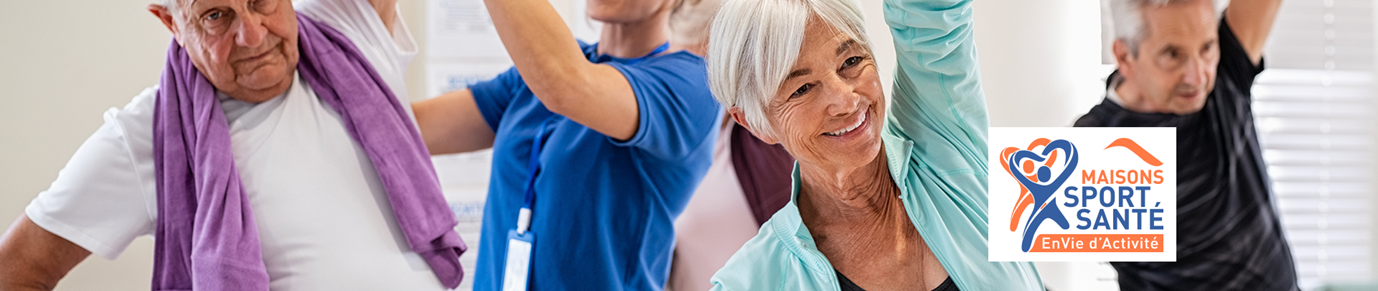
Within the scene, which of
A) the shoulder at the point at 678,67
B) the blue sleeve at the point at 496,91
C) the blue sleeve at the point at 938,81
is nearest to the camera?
the blue sleeve at the point at 938,81

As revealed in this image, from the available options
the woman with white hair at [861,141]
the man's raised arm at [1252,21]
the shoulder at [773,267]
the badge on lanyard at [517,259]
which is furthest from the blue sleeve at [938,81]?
the badge on lanyard at [517,259]

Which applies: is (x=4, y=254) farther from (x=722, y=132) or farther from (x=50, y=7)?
(x=722, y=132)

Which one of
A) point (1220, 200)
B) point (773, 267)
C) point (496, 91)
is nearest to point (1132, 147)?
point (1220, 200)

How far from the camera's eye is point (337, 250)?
1769 mm

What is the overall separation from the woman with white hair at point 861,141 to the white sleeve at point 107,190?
1.16m

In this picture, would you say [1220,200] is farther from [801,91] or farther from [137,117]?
[137,117]

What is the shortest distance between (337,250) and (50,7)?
815mm

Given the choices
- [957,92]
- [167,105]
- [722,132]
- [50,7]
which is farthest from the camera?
[722,132]

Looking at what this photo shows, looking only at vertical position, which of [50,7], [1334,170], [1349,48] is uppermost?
[50,7]

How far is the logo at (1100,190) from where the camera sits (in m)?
1.67

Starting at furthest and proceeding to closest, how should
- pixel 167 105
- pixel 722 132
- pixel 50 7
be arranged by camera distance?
pixel 722 132 < pixel 50 7 < pixel 167 105

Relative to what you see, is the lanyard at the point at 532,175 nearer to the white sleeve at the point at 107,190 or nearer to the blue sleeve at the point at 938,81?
the blue sleeve at the point at 938,81

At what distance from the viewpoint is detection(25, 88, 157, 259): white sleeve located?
5.58 ft

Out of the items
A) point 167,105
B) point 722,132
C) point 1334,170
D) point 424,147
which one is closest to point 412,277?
point 424,147
